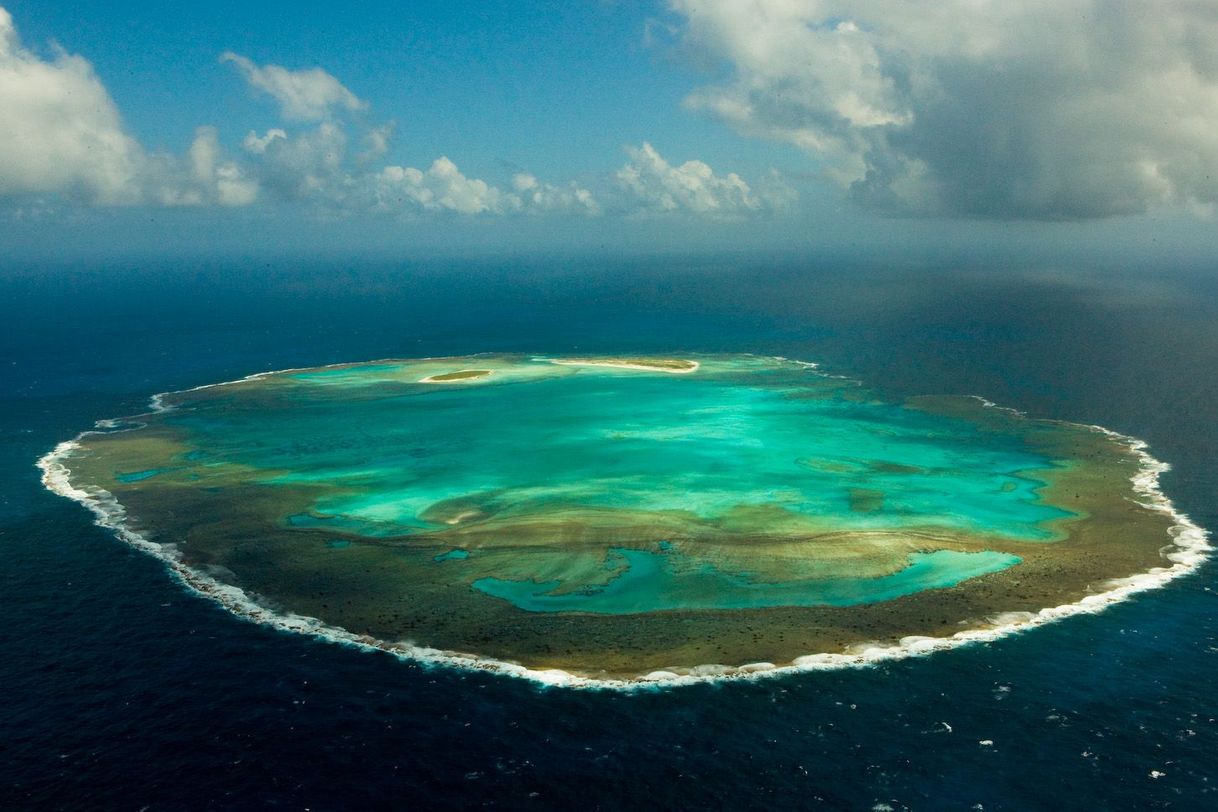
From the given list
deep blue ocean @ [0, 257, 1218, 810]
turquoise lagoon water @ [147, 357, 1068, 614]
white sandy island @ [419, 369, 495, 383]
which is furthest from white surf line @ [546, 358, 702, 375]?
deep blue ocean @ [0, 257, 1218, 810]

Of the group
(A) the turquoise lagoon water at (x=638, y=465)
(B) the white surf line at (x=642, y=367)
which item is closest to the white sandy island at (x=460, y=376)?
(A) the turquoise lagoon water at (x=638, y=465)

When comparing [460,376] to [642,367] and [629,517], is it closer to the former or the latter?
[642,367]

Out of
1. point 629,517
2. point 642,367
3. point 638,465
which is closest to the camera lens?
point 629,517

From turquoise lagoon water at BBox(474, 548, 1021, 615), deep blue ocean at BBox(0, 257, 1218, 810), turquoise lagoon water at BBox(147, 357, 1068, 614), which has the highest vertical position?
turquoise lagoon water at BBox(147, 357, 1068, 614)

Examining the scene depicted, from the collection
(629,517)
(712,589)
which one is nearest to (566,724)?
(712,589)

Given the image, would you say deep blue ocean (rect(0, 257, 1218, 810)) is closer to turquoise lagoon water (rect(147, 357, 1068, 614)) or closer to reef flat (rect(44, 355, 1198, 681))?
reef flat (rect(44, 355, 1198, 681))
